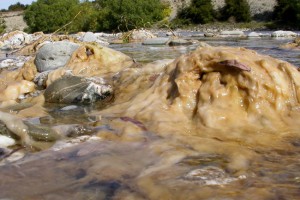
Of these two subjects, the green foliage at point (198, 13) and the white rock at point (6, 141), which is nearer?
the white rock at point (6, 141)

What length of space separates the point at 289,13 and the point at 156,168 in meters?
43.1

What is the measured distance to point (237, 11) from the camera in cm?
4794

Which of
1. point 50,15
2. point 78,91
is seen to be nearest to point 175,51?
point 78,91

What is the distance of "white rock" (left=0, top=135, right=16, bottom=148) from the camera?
2.61 m

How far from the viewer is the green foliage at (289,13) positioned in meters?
39.4

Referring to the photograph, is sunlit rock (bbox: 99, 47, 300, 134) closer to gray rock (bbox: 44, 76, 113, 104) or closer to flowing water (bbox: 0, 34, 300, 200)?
flowing water (bbox: 0, 34, 300, 200)

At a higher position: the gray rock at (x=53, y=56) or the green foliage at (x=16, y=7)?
the green foliage at (x=16, y=7)

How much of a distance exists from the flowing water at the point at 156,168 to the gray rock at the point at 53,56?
4.35 meters

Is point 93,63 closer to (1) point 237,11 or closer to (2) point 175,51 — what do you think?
(2) point 175,51

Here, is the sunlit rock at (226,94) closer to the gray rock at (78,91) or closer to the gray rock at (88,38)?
the gray rock at (78,91)

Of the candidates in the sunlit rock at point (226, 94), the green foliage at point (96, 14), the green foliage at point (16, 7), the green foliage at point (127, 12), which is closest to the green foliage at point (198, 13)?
the green foliage at point (96, 14)

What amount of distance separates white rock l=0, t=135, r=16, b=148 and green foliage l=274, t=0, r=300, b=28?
39.3 m

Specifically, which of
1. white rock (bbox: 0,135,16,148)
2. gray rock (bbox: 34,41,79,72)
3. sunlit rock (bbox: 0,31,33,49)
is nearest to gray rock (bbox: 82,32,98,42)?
sunlit rock (bbox: 0,31,33,49)

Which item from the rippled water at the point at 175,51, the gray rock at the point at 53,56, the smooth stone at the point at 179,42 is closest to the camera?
the gray rock at the point at 53,56
